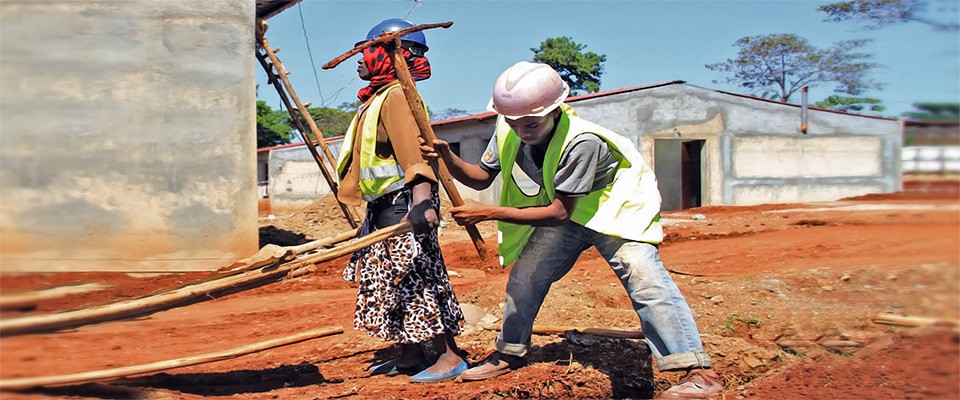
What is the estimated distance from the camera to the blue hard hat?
4.00 m

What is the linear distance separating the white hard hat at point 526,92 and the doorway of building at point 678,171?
55.4 feet

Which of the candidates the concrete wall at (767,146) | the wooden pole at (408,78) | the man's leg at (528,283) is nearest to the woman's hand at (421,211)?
the wooden pole at (408,78)

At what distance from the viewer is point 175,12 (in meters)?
9.04

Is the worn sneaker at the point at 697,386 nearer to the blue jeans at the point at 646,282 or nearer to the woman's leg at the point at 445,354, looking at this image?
the blue jeans at the point at 646,282

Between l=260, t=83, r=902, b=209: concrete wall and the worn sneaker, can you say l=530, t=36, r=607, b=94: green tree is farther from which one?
the worn sneaker

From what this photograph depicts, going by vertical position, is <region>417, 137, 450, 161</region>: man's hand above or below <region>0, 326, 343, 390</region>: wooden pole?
above

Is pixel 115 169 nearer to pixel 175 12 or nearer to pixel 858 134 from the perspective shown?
pixel 175 12

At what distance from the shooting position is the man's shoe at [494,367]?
3.94 metres

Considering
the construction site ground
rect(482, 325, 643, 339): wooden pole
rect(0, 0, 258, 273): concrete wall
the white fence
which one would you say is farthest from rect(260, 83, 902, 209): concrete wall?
the white fence

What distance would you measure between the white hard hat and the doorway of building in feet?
55.4

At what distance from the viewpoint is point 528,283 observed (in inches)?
153

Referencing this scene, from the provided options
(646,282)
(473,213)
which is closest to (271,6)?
(473,213)

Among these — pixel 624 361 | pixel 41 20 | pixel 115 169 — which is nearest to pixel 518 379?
pixel 624 361

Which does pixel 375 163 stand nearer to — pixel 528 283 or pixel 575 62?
pixel 528 283
